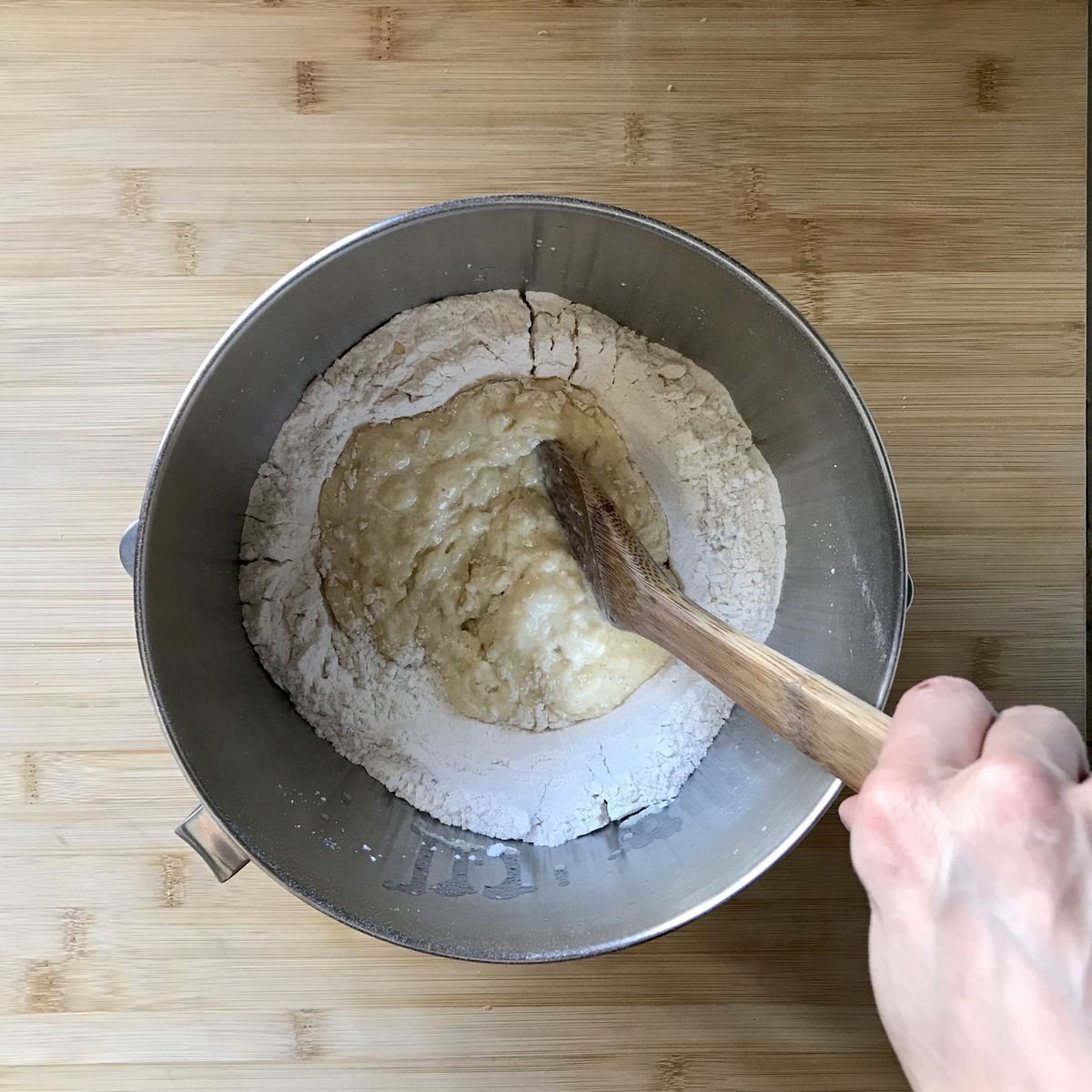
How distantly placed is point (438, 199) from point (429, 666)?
0.57m

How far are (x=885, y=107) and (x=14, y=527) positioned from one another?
117 cm

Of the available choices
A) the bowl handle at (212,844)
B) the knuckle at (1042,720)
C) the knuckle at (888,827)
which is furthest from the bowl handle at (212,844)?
the knuckle at (1042,720)

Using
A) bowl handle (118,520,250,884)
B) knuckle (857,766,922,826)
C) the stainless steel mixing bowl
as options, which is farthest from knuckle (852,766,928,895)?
bowl handle (118,520,250,884)

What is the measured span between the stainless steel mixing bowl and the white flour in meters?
0.02

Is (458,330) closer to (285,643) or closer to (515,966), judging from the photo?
(285,643)

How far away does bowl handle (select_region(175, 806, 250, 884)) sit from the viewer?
2.92 feet

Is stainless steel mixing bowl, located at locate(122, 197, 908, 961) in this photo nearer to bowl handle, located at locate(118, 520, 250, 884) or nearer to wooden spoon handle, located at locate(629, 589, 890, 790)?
bowl handle, located at locate(118, 520, 250, 884)

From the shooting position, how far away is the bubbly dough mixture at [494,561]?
3.61 ft

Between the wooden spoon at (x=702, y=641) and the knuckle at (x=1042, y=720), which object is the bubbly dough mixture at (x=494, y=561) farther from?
the knuckle at (x=1042, y=720)

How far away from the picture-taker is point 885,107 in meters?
1.07

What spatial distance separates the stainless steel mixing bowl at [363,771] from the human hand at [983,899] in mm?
259

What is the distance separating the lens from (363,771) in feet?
3.48

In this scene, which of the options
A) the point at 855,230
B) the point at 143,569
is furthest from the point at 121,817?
the point at 855,230

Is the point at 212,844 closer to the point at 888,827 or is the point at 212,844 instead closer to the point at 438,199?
the point at 888,827
